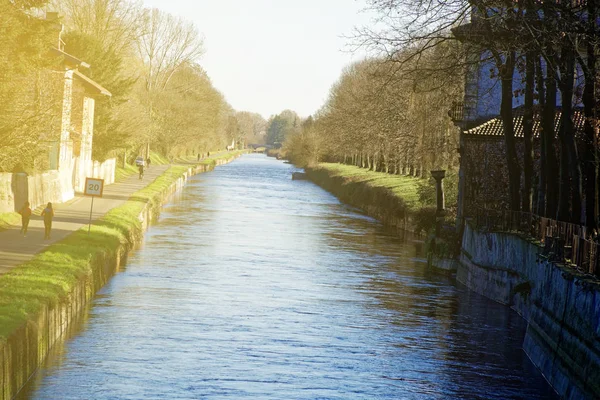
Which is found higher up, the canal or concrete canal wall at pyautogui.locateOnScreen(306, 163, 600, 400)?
concrete canal wall at pyautogui.locateOnScreen(306, 163, 600, 400)

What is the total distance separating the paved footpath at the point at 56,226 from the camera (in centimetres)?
2639

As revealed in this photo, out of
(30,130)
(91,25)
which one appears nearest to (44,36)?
(30,130)

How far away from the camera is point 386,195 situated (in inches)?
2378

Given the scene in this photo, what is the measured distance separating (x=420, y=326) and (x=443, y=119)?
103 feet

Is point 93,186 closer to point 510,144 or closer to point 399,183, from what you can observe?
point 510,144

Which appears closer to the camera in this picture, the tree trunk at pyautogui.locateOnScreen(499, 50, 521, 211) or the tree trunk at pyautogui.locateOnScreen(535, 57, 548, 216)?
the tree trunk at pyautogui.locateOnScreen(535, 57, 548, 216)

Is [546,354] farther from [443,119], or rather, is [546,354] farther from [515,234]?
[443,119]

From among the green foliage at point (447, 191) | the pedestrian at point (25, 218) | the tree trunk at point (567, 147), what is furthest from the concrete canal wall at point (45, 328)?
the green foliage at point (447, 191)

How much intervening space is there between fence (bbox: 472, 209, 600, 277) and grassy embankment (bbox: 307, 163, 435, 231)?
1149 centimetres

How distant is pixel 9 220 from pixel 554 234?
19675 millimetres

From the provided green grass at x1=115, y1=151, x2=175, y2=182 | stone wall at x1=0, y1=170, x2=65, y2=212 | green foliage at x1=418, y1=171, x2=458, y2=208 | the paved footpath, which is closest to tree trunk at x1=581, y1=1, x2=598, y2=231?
the paved footpath

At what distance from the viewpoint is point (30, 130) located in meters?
30.3

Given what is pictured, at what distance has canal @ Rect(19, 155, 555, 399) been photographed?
763 inches

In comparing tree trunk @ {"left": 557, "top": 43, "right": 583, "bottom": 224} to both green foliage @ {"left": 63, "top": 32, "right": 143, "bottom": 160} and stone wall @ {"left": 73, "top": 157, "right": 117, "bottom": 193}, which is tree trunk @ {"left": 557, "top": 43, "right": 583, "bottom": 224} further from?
green foliage @ {"left": 63, "top": 32, "right": 143, "bottom": 160}
